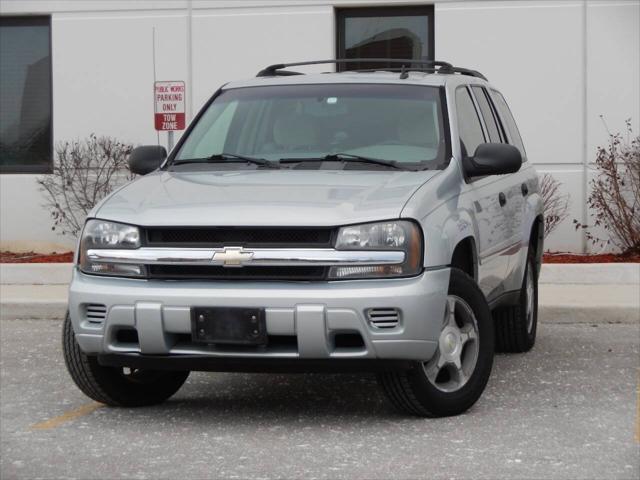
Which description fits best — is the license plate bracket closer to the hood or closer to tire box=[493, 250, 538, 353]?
the hood

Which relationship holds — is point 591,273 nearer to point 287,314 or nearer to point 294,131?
point 294,131

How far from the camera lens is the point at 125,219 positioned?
699 cm

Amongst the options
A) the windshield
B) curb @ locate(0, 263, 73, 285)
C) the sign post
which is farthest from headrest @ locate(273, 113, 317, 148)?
curb @ locate(0, 263, 73, 285)

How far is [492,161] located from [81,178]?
9.44 meters

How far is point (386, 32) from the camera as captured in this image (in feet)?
53.6

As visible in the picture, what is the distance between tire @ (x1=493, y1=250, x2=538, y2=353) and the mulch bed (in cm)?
681

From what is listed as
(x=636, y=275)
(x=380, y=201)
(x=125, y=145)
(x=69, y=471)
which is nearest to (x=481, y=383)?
(x=380, y=201)

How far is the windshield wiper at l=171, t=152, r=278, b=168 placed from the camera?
25.5 feet

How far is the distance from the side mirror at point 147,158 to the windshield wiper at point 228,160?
12cm

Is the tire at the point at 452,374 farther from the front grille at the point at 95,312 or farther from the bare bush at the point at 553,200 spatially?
the bare bush at the point at 553,200

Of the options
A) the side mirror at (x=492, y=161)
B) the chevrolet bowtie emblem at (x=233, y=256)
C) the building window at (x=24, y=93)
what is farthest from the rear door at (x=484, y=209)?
the building window at (x=24, y=93)

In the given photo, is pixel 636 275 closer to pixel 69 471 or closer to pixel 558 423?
pixel 558 423

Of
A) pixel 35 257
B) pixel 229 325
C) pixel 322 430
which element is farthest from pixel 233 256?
pixel 35 257

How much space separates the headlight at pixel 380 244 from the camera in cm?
669
